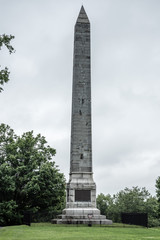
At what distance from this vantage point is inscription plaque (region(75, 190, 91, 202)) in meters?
25.4

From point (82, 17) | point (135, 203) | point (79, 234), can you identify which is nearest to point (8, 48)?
point (79, 234)

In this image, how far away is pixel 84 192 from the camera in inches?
1009

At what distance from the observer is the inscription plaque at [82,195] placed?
25.4 metres

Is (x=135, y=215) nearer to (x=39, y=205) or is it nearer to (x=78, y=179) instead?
(x=78, y=179)

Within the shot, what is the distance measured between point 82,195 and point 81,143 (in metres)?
4.79

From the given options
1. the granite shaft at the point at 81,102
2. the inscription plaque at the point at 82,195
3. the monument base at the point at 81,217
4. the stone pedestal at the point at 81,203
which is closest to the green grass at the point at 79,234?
the monument base at the point at 81,217

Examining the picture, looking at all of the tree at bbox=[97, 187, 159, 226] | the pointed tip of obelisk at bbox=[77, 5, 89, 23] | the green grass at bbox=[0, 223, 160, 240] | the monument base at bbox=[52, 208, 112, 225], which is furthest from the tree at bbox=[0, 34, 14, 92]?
the tree at bbox=[97, 187, 159, 226]

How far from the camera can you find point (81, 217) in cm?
2425

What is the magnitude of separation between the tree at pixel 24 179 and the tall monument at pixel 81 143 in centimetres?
620

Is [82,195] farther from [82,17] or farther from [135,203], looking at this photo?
[135,203]

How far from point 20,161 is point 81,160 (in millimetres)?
9439

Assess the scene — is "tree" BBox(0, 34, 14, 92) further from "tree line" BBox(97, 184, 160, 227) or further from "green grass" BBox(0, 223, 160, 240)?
"tree line" BBox(97, 184, 160, 227)

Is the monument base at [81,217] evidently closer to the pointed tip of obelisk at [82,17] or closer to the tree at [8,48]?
the tree at [8,48]

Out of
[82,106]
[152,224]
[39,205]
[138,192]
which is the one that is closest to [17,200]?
[39,205]
